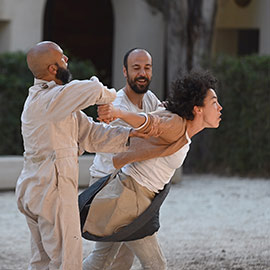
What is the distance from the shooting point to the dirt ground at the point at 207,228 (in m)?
5.88

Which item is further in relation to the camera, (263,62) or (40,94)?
(263,62)

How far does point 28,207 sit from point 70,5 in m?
13.1

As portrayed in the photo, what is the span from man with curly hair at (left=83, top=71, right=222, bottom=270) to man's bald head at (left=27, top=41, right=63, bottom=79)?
0.38m

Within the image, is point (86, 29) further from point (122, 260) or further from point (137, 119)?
point (137, 119)

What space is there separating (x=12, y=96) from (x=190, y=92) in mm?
7586

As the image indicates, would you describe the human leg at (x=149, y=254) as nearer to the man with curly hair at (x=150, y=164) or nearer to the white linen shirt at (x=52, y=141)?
the man with curly hair at (x=150, y=164)

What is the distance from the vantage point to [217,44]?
15.2 meters

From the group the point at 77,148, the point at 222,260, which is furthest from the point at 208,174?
the point at 77,148

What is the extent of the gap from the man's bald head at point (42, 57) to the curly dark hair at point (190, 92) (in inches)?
28.6

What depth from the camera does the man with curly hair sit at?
400 cm

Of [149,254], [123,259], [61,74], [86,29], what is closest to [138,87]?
[61,74]

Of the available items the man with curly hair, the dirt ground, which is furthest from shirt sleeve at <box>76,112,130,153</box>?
the dirt ground

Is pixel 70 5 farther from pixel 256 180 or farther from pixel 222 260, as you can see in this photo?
pixel 222 260

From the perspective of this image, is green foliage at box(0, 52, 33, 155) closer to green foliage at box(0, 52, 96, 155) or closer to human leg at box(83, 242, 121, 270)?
green foliage at box(0, 52, 96, 155)
